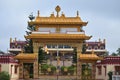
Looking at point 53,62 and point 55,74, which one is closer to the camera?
point 55,74

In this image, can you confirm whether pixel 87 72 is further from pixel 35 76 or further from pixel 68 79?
pixel 35 76

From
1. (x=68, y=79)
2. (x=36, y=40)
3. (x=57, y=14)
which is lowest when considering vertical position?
(x=68, y=79)

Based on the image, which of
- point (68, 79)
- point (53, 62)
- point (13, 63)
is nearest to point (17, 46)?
point (53, 62)

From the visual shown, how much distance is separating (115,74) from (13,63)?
14260 millimetres

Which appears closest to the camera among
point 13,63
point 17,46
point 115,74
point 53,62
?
point 115,74

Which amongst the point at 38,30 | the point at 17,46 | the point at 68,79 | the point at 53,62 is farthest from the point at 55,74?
the point at 17,46

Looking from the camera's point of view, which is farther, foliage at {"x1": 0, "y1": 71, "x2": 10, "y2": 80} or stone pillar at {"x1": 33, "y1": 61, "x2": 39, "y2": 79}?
stone pillar at {"x1": 33, "y1": 61, "x2": 39, "y2": 79}

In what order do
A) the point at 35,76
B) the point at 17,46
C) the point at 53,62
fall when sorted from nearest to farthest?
the point at 35,76
the point at 53,62
the point at 17,46

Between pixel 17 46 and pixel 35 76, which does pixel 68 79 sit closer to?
pixel 35 76

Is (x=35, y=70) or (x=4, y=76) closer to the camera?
(x=4, y=76)

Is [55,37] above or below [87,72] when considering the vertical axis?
above

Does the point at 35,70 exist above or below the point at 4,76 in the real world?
above

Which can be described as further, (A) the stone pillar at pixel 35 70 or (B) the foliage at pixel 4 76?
(A) the stone pillar at pixel 35 70

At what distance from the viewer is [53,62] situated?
3506 inches
